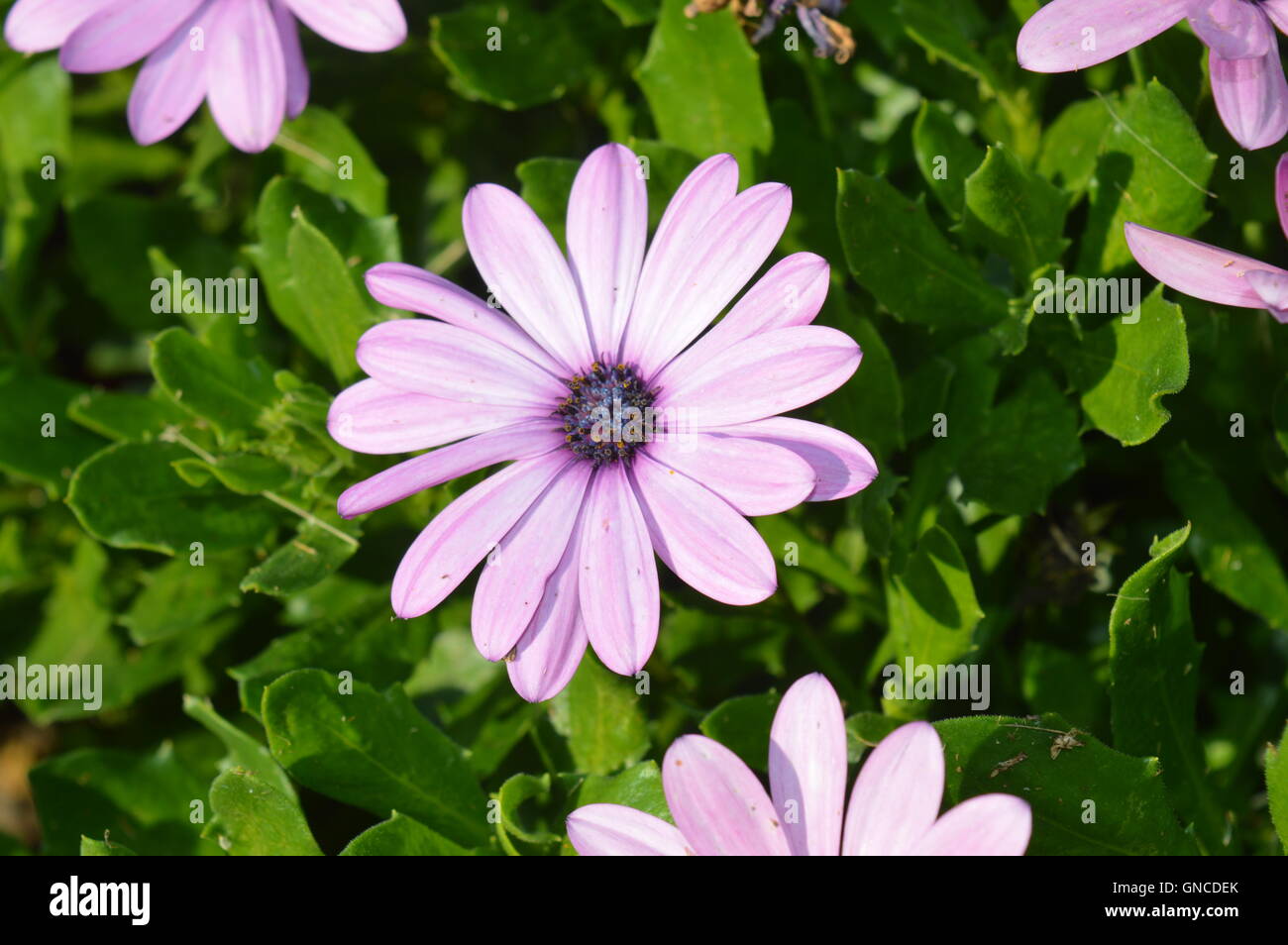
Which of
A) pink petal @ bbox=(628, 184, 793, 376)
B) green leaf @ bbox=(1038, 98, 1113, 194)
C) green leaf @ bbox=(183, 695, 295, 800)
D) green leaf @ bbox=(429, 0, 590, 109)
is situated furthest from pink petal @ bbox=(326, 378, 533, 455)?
green leaf @ bbox=(1038, 98, 1113, 194)

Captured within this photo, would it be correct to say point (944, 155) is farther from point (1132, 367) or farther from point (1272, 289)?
point (1272, 289)

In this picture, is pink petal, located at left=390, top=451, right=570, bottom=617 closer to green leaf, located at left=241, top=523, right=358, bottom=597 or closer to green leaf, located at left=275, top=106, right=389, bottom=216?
green leaf, located at left=241, top=523, right=358, bottom=597

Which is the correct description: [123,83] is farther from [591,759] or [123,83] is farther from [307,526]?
[591,759]

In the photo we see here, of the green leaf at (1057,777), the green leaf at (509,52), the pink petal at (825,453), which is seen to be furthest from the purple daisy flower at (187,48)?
the green leaf at (1057,777)

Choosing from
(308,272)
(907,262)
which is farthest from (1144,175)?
(308,272)

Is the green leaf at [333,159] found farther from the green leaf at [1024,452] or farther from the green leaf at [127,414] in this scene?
the green leaf at [1024,452]
